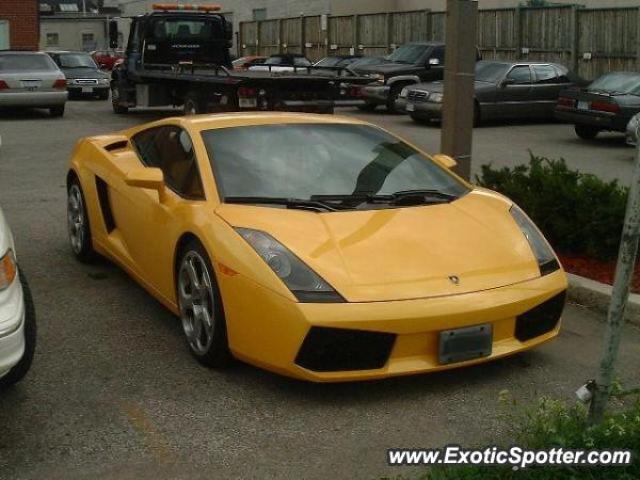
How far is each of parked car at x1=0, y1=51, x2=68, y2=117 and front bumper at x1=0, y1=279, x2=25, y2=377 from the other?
17903 millimetres

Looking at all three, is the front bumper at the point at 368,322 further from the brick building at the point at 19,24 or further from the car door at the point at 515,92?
the brick building at the point at 19,24

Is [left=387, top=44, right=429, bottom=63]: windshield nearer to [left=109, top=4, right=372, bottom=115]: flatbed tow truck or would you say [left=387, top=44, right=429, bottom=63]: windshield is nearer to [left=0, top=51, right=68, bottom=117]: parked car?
[left=109, top=4, right=372, bottom=115]: flatbed tow truck

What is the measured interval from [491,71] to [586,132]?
10.7 feet

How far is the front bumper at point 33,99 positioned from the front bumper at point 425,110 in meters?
7.76

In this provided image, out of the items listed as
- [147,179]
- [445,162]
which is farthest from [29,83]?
[147,179]

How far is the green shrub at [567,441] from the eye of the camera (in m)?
3.42

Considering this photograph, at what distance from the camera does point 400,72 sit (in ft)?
75.5

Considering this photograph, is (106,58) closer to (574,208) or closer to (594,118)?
(594,118)

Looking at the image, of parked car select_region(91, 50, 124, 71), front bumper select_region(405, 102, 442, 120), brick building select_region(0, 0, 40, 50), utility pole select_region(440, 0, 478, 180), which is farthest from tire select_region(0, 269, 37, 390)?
parked car select_region(91, 50, 124, 71)

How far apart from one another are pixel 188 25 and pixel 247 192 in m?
15.4

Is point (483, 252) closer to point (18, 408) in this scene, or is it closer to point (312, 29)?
point (18, 408)

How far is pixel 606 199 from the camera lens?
273 inches

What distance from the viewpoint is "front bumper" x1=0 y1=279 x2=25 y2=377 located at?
152 inches

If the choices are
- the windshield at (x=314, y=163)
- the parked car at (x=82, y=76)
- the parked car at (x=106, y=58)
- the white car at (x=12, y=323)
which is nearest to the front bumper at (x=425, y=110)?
the parked car at (x=82, y=76)
